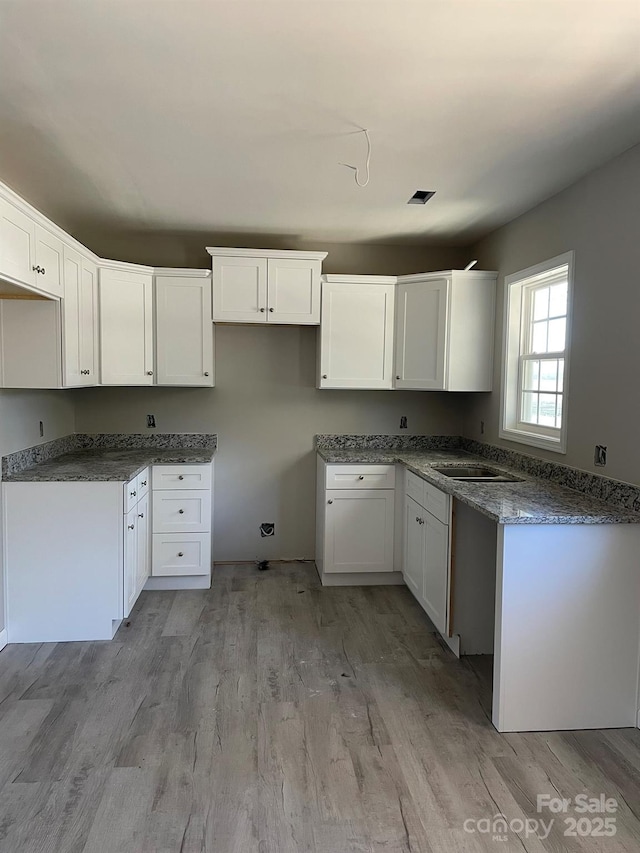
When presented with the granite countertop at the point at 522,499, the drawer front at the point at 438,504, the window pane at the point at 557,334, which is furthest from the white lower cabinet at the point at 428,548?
the window pane at the point at 557,334

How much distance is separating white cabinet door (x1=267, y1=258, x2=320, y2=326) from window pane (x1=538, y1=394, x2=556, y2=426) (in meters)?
1.63

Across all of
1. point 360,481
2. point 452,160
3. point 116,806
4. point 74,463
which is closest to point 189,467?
point 74,463

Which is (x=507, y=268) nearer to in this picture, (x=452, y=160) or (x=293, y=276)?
(x=452, y=160)

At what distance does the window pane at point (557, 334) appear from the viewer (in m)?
3.01

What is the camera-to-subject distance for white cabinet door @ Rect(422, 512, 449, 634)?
9.37 ft

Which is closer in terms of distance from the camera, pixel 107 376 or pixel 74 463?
pixel 74 463

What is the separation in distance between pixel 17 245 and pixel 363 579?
9.63 feet

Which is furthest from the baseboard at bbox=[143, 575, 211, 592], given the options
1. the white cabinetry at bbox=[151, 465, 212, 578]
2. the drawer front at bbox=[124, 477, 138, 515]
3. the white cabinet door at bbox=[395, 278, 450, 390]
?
the white cabinet door at bbox=[395, 278, 450, 390]

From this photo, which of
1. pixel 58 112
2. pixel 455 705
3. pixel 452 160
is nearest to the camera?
pixel 58 112

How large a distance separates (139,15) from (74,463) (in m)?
2.49

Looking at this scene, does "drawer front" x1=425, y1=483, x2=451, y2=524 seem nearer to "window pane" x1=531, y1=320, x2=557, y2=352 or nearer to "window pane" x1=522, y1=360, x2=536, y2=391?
"window pane" x1=522, y1=360, x2=536, y2=391

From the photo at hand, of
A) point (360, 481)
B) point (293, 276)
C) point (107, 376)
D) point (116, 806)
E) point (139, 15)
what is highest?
point (139, 15)

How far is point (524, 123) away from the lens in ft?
7.18

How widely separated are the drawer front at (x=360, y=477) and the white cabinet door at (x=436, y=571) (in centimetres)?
57
